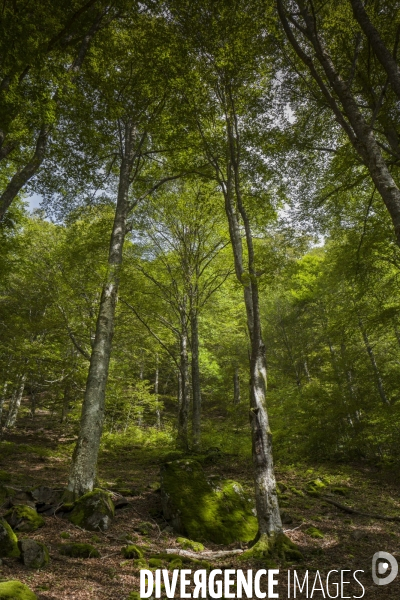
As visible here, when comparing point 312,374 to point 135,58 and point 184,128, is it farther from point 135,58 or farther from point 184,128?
point 135,58

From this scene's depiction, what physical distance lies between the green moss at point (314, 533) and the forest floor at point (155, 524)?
73 mm

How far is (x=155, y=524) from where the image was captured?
603 centimetres

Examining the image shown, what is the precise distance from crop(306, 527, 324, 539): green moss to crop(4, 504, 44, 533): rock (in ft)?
15.6

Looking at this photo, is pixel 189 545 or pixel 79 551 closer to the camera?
pixel 79 551

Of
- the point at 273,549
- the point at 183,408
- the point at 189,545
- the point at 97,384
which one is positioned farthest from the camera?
the point at 183,408

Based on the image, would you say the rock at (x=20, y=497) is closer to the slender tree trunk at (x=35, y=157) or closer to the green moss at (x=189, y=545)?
the green moss at (x=189, y=545)

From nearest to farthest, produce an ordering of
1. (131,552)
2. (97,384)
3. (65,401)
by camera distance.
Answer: (131,552) < (97,384) < (65,401)

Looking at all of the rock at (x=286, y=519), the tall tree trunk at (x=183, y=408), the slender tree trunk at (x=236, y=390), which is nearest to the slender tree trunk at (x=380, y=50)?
the rock at (x=286, y=519)

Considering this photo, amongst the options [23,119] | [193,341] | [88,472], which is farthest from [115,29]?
[88,472]

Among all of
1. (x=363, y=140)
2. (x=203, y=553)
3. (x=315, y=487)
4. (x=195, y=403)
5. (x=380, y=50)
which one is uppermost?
(x=380, y=50)

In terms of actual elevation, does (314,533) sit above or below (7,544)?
below

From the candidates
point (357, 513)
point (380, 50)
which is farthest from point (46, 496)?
point (380, 50)

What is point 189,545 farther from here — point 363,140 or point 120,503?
point 363,140

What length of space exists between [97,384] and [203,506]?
3.48 metres
